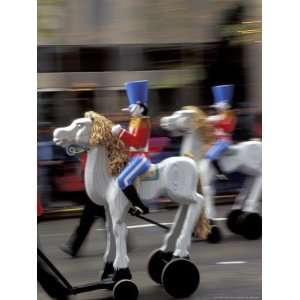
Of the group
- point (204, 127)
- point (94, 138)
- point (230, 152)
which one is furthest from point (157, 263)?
point (230, 152)

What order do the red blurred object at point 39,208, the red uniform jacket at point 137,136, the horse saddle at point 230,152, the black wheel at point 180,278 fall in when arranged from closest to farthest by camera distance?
1. the red blurred object at point 39,208
2. the red uniform jacket at point 137,136
3. the black wheel at point 180,278
4. the horse saddle at point 230,152

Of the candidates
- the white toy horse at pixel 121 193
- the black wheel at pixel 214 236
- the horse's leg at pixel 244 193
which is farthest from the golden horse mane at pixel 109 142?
the horse's leg at pixel 244 193

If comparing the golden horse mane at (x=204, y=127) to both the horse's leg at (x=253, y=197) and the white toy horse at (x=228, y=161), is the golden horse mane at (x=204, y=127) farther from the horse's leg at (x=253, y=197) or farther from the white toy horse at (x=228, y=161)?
the horse's leg at (x=253, y=197)

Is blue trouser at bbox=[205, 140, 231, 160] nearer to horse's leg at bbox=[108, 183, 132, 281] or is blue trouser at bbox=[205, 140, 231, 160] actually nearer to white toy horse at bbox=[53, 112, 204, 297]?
white toy horse at bbox=[53, 112, 204, 297]

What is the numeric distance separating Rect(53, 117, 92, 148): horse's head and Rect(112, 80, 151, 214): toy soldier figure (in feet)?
0.40

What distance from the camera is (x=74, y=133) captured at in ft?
10.4

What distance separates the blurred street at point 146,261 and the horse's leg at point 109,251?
0.12 feet

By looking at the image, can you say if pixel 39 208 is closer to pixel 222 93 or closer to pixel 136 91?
pixel 136 91

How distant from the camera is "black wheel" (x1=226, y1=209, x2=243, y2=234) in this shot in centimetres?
368

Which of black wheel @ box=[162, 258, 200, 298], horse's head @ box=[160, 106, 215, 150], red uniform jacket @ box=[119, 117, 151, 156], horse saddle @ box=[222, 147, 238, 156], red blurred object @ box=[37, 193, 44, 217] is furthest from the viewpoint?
horse saddle @ box=[222, 147, 238, 156]

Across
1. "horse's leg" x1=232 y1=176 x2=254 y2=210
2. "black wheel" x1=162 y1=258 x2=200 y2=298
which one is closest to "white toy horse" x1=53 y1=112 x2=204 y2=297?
"black wheel" x1=162 y1=258 x2=200 y2=298

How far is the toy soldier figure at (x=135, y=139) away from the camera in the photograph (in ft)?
10.5

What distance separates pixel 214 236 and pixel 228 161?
69 centimetres
